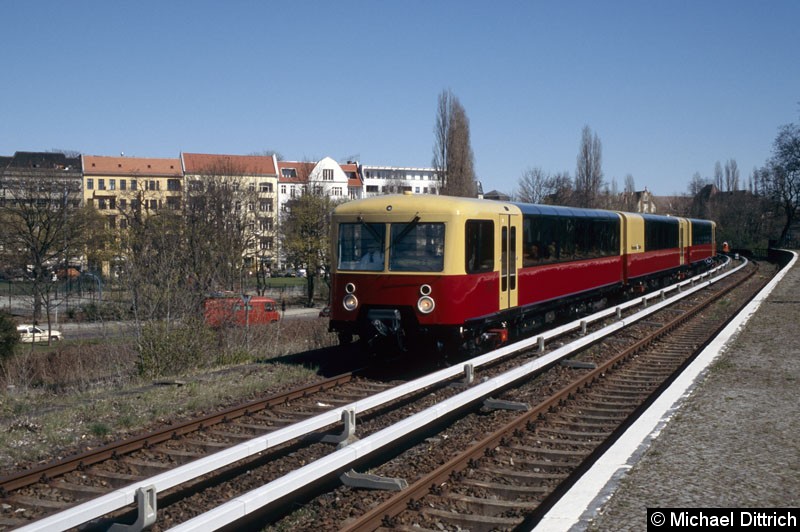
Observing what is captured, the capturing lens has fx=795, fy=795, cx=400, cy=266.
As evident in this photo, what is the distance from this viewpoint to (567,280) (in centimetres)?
1819

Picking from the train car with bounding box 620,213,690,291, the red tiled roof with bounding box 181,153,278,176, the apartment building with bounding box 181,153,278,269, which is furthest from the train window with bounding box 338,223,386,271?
the red tiled roof with bounding box 181,153,278,176

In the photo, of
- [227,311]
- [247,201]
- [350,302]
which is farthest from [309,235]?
[350,302]

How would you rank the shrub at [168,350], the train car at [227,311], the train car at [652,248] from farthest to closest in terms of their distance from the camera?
the train car at [652,248] < the train car at [227,311] < the shrub at [168,350]

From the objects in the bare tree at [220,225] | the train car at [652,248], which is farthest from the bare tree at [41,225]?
the train car at [652,248]

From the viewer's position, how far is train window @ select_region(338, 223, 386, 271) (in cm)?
1301

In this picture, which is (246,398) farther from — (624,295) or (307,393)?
(624,295)

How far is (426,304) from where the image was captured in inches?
492

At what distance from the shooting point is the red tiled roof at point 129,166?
3398 inches

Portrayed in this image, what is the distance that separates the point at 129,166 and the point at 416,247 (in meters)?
82.5

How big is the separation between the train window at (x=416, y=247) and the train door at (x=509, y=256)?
1.89 metres

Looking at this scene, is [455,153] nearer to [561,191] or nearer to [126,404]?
[561,191]

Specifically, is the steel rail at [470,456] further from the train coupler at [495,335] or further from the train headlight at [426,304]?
the train headlight at [426,304]

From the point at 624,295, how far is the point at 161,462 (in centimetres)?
2052

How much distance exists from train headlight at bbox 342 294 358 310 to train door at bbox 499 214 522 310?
2765 mm
